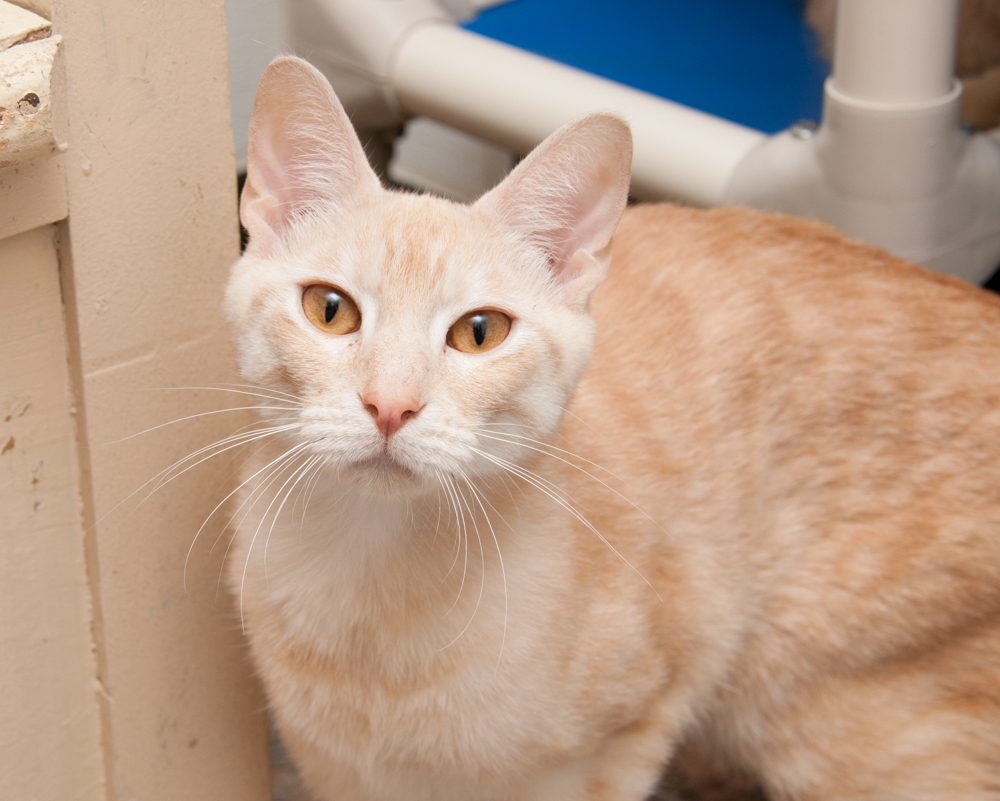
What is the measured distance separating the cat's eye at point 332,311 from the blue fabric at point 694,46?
1.49 metres

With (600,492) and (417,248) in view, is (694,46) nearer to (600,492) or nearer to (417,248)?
(600,492)

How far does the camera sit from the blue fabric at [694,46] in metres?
2.53

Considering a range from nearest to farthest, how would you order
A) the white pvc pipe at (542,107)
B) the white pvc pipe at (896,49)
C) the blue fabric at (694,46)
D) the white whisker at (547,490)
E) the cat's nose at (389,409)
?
the cat's nose at (389,409)
the white whisker at (547,490)
the white pvc pipe at (896,49)
the white pvc pipe at (542,107)
the blue fabric at (694,46)

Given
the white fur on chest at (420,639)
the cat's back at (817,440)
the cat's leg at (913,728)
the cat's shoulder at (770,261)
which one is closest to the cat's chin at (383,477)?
the white fur on chest at (420,639)

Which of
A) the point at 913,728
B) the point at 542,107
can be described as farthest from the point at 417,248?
the point at 542,107

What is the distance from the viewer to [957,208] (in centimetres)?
198

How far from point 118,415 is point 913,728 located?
3.82 feet

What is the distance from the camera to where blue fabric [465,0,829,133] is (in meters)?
2.53

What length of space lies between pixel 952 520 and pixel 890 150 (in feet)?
2.17

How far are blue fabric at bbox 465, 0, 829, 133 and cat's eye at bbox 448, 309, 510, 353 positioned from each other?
1.41 m

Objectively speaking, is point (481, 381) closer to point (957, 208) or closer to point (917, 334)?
point (917, 334)

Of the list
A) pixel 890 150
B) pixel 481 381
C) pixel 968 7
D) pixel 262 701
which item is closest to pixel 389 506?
pixel 481 381

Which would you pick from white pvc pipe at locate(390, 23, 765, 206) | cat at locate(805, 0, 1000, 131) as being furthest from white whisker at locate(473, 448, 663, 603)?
cat at locate(805, 0, 1000, 131)

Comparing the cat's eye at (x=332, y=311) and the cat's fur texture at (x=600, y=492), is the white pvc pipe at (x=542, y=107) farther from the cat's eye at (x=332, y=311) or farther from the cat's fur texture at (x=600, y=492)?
the cat's eye at (x=332, y=311)
